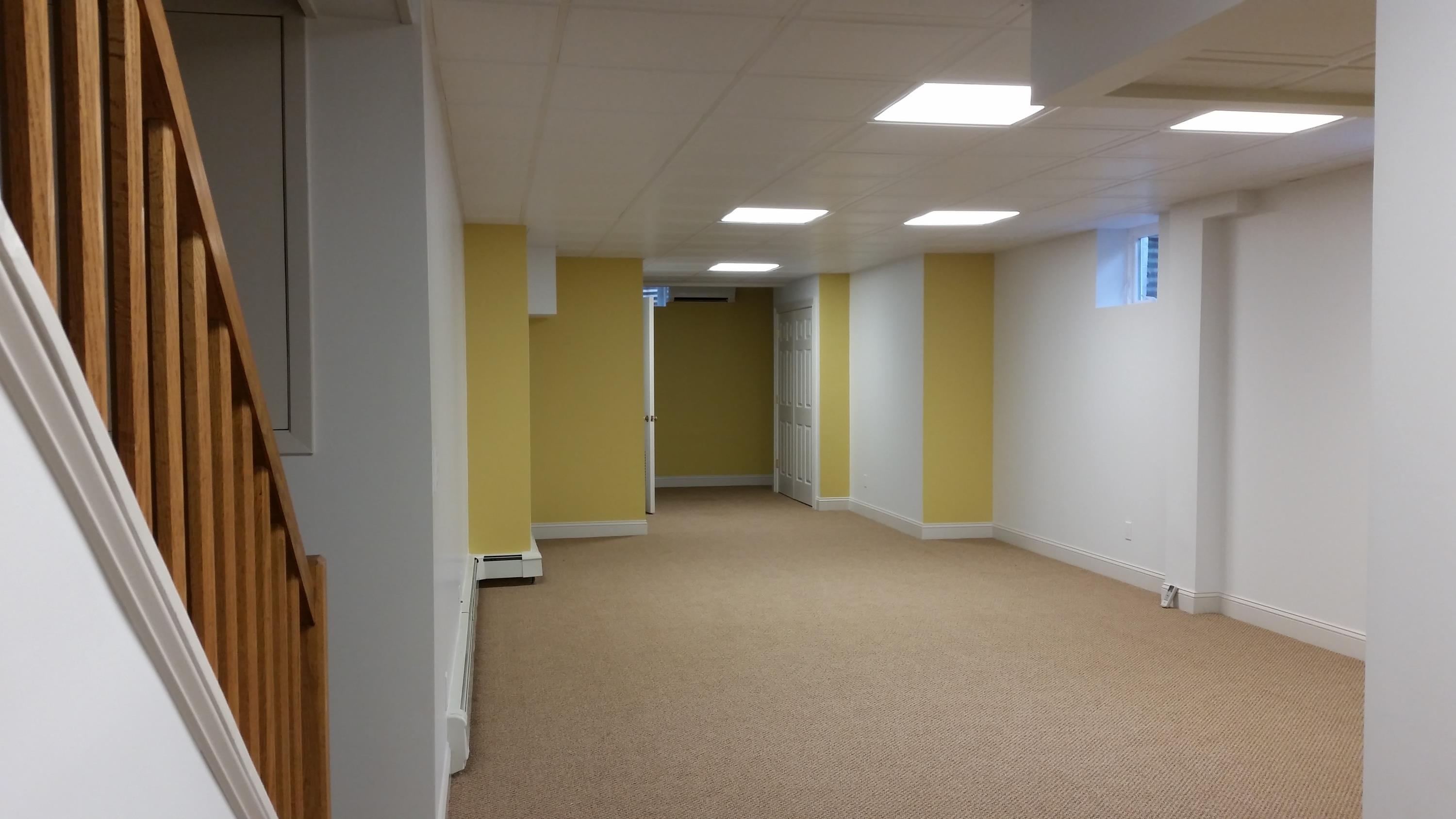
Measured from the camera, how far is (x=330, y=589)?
2684 millimetres

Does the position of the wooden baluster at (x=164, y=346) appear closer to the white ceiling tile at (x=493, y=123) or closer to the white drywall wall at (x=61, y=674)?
the white drywall wall at (x=61, y=674)

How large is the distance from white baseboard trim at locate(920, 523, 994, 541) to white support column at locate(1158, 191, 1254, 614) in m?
2.48

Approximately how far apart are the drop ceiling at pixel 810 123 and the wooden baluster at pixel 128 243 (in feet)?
6.30

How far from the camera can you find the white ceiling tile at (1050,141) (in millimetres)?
4105

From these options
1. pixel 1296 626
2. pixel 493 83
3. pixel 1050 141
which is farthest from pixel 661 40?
pixel 1296 626

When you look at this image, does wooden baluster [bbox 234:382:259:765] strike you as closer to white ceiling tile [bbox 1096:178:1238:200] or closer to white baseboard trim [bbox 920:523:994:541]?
white ceiling tile [bbox 1096:178:1238:200]

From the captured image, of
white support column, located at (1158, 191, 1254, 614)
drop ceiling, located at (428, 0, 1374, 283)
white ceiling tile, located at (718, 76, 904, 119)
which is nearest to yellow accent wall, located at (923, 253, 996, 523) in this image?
drop ceiling, located at (428, 0, 1374, 283)

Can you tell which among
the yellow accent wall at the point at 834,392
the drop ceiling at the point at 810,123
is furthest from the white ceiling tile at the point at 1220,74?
the yellow accent wall at the point at 834,392

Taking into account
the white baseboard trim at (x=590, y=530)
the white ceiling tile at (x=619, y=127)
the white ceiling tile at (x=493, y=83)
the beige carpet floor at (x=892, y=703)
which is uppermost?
the white ceiling tile at (x=493, y=83)

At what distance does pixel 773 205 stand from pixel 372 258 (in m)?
3.59

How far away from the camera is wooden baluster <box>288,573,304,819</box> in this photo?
5.67 ft

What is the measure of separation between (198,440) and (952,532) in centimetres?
785

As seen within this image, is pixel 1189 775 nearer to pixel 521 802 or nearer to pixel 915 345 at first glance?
pixel 521 802

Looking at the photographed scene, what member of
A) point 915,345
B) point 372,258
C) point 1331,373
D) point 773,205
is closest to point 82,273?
point 372,258
